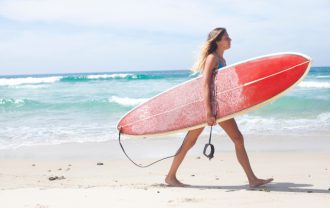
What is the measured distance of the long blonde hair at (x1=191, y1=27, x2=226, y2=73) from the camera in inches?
165

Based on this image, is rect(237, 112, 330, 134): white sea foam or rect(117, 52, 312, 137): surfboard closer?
rect(117, 52, 312, 137): surfboard

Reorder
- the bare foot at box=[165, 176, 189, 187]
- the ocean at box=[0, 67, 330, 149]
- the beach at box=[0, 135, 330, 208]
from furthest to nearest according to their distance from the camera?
the ocean at box=[0, 67, 330, 149]
the bare foot at box=[165, 176, 189, 187]
the beach at box=[0, 135, 330, 208]

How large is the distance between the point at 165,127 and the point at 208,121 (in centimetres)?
61

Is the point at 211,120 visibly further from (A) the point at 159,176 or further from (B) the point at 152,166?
(B) the point at 152,166

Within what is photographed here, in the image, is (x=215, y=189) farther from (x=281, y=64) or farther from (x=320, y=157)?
(x=320, y=157)

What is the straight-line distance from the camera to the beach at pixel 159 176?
12.0 ft

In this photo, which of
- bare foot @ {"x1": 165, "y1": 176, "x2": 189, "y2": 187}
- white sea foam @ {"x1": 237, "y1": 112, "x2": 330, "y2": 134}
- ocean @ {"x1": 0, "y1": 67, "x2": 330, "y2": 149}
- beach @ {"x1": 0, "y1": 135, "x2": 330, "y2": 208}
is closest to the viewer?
beach @ {"x1": 0, "y1": 135, "x2": 330, "y2": 208}

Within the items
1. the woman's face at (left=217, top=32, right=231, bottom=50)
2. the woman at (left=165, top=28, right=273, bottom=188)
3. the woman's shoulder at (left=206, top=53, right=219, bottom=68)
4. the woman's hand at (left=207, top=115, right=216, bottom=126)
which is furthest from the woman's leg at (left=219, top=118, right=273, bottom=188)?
the woman's face at (left=217, top=32, right=231, bottom=50)

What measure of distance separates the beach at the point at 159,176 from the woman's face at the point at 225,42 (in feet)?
4.11

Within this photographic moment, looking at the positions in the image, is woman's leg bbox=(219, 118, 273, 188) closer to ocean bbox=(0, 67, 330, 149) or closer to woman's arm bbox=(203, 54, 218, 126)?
woman's arm bbox=(203, 54, 218, 126)

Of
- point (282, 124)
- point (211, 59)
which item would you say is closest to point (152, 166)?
point (211, 59)

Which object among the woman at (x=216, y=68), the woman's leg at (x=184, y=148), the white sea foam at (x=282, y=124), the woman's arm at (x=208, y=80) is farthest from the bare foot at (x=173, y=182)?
the white sea foam at (x=282, y=124)

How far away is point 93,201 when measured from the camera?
3.64 m

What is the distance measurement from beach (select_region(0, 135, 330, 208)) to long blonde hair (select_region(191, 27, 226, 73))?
114cm
